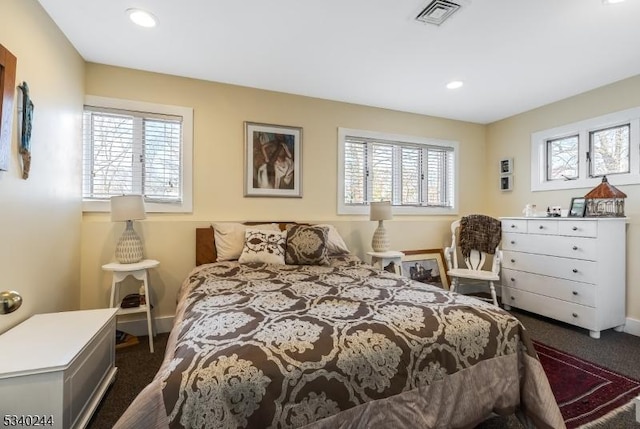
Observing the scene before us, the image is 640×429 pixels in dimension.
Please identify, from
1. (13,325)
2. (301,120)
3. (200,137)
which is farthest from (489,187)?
(13,325)

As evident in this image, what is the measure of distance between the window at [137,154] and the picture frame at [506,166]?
3917 millimetres

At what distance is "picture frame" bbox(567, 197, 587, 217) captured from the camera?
9.54 ft

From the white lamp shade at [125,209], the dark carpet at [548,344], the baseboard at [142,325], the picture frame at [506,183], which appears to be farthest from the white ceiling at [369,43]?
the dark carpet at [548,344]

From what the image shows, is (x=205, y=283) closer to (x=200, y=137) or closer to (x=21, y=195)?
(x=21, y=195)

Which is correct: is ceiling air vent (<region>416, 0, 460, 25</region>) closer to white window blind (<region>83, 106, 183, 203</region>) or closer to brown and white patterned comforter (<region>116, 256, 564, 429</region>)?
brown and white patterned comforter (<region>116, 256, 564, 429</region>)

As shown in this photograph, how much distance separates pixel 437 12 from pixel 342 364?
2.15 metres

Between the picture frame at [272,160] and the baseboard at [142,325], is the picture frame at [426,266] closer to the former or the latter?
the picture frame at [272,160]

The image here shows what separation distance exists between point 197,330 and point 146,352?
1.59 metres

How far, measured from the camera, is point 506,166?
3.90m

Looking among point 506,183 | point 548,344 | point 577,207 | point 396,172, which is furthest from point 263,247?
point 506,183

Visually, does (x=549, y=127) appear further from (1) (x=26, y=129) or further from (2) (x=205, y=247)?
(1) (x=26, y=129)

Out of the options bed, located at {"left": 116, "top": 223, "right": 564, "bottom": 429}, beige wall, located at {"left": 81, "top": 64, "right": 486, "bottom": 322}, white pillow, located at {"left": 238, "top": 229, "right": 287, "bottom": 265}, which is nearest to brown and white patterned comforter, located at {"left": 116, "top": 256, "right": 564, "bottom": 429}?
bed, located at {"left": 116, "top": 223, "right": 564, "bottom": 429}

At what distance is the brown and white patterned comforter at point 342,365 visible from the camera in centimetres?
88

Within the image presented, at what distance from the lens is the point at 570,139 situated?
3283 millimetres
